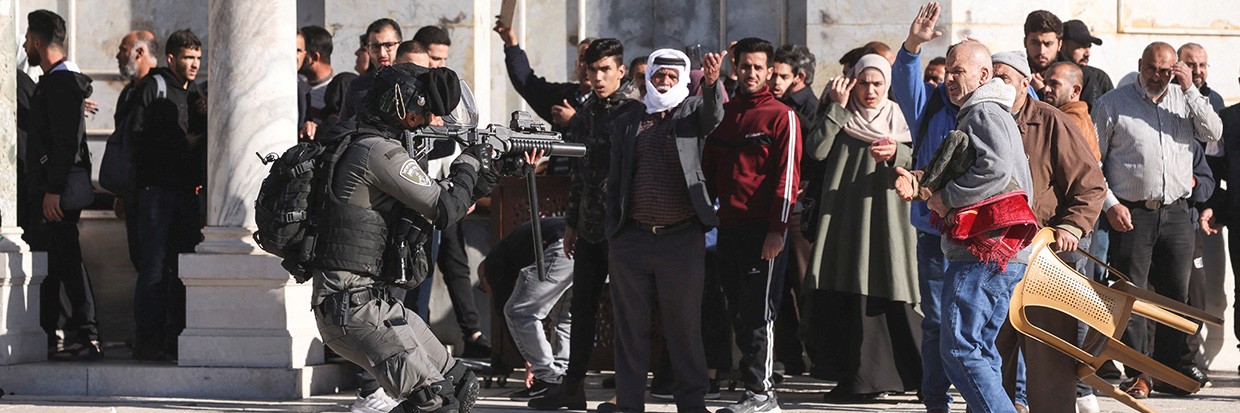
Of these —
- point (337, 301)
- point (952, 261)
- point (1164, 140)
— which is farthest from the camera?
point (1164, 140)

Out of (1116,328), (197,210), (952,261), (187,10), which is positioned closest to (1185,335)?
(1116,328)

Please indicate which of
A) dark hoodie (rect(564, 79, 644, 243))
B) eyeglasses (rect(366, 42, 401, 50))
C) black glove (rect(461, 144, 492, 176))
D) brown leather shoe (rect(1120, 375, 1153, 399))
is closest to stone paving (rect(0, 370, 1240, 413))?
brown leather shoe (rect(1120, 375, 1153, 399))

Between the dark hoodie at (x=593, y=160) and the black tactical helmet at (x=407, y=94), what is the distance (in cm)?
200

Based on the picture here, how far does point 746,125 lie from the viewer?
8.59 meters

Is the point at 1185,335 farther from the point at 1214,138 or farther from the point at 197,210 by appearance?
the point at 197,210

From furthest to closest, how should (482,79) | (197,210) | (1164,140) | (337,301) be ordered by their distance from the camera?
(482,79)
(197,210)
(1164,140)
(337,301)

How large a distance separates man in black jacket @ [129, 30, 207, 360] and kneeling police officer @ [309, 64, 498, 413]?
3.61 meters

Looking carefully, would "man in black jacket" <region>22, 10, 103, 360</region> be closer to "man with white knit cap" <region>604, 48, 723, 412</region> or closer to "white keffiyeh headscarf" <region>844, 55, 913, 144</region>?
"man with white knit cap" <region>604, 48, 723, 412</region>

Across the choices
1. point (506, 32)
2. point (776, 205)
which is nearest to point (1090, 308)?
point (776, 205)

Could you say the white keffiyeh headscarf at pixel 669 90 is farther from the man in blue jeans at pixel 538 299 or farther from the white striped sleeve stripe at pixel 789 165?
the man in blue jeans at pixel 538 299

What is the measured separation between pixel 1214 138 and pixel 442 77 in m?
4.71

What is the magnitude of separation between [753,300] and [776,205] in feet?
1.56

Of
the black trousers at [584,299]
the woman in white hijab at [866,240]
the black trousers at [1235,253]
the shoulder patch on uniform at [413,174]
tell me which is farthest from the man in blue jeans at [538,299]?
the black trousers at [1235,253]

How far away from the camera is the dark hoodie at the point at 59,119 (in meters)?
10.3
